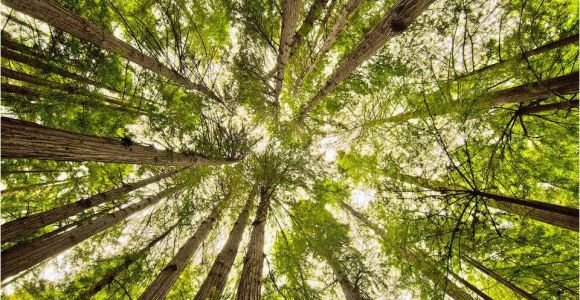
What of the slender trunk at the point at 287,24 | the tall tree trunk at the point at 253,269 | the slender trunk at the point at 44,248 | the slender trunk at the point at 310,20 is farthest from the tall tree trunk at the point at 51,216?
the slender trunk at the point at 310,20

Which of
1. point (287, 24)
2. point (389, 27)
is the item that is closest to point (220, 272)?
point (389, 27)

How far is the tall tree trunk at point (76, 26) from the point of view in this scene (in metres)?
2.86

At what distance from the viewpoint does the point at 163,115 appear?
5.72 m

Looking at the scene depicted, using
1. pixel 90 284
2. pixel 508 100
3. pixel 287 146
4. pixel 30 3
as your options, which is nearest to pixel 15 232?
pixel 90 284

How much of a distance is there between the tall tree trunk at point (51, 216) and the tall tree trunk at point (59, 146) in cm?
252

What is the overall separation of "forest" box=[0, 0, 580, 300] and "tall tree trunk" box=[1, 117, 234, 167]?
0.02m

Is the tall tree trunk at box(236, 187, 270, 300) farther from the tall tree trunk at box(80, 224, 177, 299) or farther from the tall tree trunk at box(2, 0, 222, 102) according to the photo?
the tall tree trunk at box(2, 0, 222, 102)

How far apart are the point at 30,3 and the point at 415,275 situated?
6690mm

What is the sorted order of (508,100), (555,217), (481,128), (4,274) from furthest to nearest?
1. (481,128)
2. (508,100)
3. (4,274)
4. (555,217)

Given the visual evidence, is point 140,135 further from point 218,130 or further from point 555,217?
point 555,217

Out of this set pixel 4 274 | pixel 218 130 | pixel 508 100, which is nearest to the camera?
pixel 4 274

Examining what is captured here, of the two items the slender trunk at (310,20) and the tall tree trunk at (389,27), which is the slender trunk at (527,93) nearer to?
the tall tree trunk at (389,27)

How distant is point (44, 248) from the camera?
379 cm

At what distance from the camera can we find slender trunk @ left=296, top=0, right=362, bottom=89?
5068mm
